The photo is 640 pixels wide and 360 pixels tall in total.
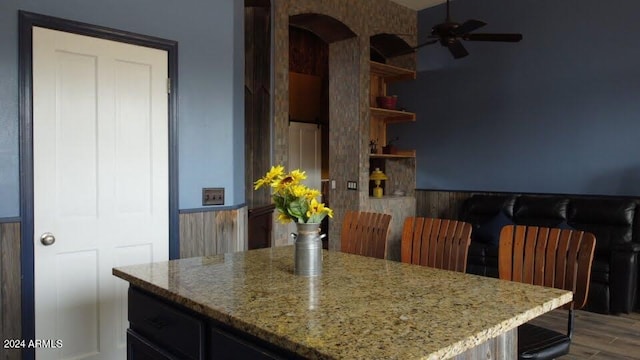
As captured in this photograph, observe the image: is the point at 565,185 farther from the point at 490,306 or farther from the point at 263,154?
the point at 490,306

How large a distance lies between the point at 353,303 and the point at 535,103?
4.75 meters

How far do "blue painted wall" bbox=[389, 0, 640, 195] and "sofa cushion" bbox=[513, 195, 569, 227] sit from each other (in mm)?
318

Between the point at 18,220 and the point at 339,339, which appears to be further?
the point at 18,220

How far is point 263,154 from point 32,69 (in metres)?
2.62

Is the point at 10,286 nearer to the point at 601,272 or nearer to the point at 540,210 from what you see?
the point at 601,272

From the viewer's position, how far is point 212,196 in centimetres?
326

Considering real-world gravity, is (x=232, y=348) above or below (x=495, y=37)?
below

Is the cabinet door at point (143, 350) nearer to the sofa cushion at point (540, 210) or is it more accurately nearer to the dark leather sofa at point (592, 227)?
the dark leather sofa at point (592, 227)

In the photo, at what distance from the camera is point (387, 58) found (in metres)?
6.72

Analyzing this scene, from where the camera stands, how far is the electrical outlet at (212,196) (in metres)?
3.22

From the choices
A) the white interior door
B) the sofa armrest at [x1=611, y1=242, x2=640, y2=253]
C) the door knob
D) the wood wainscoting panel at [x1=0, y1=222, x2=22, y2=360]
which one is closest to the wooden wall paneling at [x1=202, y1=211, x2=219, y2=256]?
the white interior door

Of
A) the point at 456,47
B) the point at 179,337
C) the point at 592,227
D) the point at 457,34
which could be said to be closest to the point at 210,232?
the point at 179,337

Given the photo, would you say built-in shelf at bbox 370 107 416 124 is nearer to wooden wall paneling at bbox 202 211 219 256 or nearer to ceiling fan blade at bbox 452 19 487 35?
ceiling fan blade at bbox 452 19 487 35

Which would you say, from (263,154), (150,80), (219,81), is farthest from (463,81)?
(150,80)
